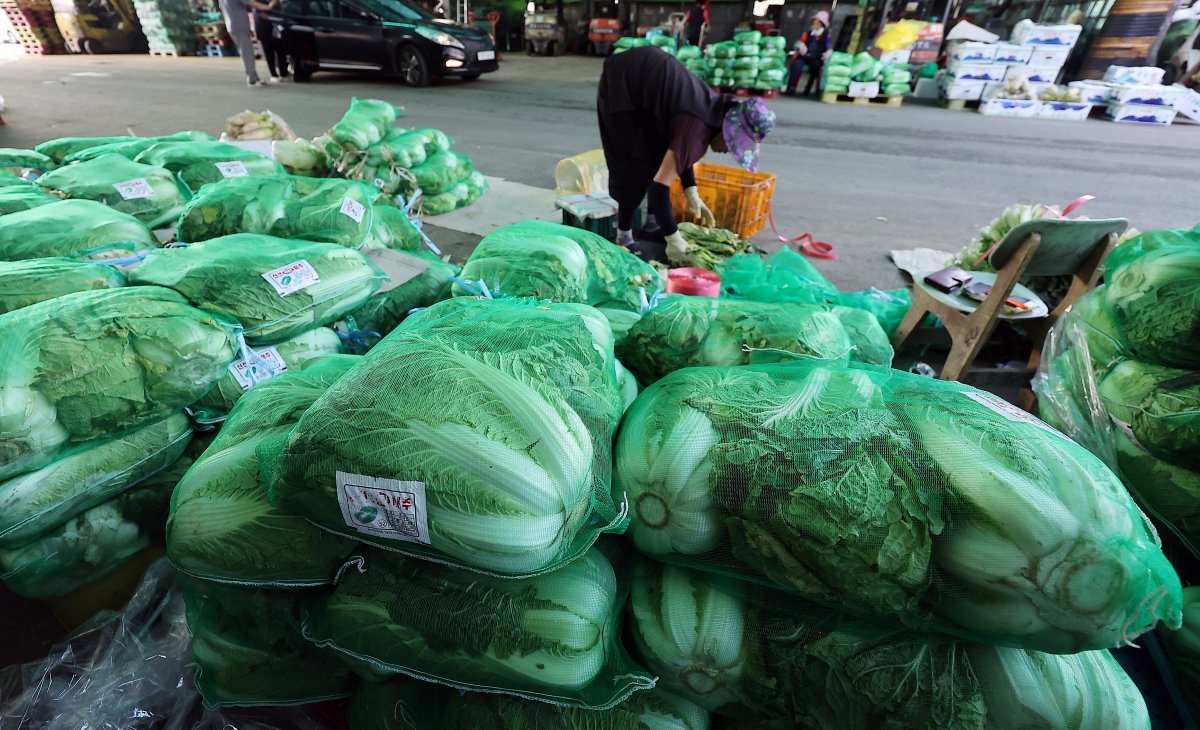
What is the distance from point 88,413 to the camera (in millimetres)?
1396

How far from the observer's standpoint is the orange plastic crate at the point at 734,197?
187 inches

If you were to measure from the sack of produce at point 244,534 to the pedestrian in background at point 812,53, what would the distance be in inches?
593

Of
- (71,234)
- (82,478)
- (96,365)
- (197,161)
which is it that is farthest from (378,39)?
(82,478)

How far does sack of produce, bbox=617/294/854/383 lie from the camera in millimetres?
1593

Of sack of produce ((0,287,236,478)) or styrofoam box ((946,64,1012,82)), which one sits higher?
styrofoam box ((946,64,1012,82))

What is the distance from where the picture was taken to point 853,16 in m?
15.3

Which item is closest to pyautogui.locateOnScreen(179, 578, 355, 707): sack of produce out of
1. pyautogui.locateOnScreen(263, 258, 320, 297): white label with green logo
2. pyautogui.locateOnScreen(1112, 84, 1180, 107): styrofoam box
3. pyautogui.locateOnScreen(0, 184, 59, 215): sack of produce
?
pyautogui.locateOnScreen(263, 258, 320, 297): white label with green logo

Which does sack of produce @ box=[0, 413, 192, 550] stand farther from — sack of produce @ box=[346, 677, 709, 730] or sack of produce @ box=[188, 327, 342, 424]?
sack of produce @ box=[346, 677, 709, 730]

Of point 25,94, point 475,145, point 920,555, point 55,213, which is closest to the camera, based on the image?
point 920,555

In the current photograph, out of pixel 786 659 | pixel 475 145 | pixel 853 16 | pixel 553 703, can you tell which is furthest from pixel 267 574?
pixel 853 16

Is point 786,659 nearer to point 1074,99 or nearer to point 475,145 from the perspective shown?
point 475,145

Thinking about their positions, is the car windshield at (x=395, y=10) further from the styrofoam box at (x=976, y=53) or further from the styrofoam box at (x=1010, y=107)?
the styrofoam box at (x=1010, y=107)

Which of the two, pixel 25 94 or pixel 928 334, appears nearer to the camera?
pixel 928 334

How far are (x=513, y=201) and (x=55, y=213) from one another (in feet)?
13.0
